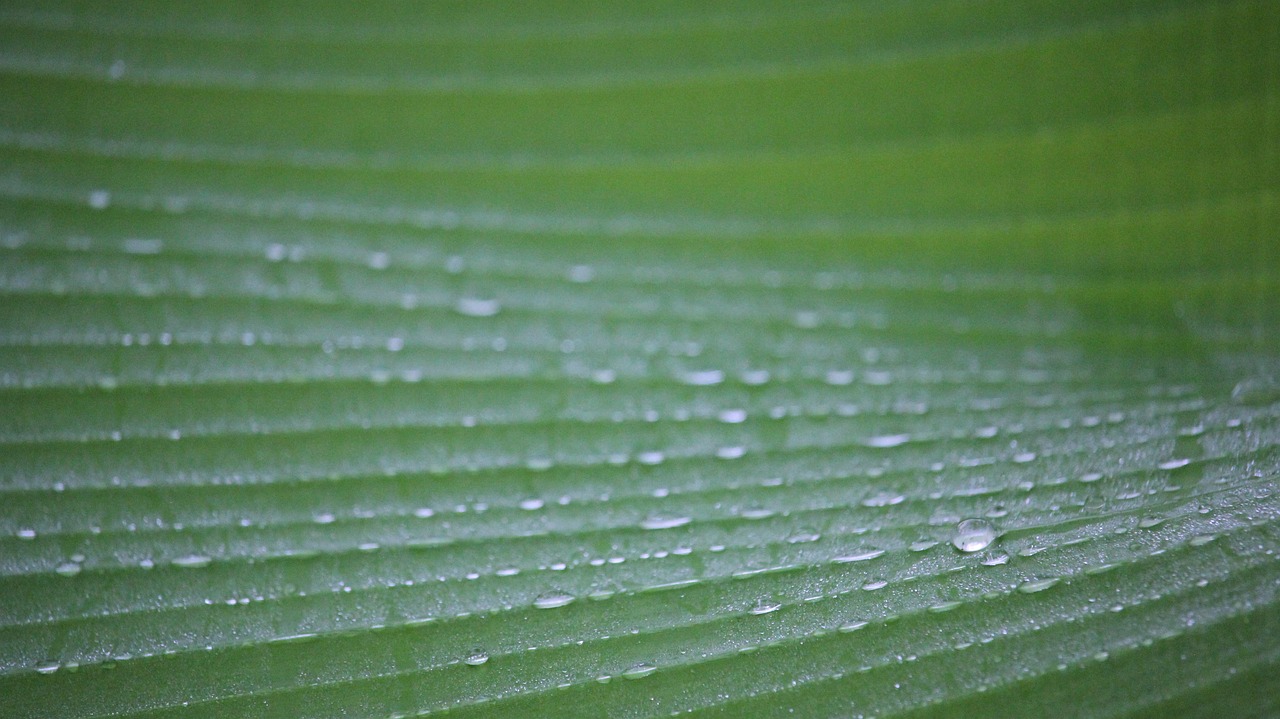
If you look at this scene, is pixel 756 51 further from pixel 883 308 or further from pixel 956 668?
pixel 956 668

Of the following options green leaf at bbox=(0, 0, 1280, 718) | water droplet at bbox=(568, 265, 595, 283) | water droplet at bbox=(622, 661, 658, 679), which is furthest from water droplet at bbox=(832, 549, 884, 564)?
water droplet at bbox=(568, 265, 595, 283)

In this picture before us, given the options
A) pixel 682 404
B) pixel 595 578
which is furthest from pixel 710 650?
pixel 682 404

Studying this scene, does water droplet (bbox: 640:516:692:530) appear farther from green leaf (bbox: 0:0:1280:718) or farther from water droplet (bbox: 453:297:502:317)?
water droplet (bbox: 453:297:502:317)

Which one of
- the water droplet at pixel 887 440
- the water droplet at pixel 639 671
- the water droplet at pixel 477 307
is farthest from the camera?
the water droplet at pixel 477 307

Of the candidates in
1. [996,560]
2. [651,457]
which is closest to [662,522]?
[651,457]

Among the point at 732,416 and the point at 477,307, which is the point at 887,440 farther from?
the point at 477,307

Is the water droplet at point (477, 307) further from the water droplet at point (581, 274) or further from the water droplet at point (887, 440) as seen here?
the water droplet at point (887, 440)

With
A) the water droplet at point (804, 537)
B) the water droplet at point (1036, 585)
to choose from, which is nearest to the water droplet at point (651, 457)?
the water droplet at point (804, 537)
